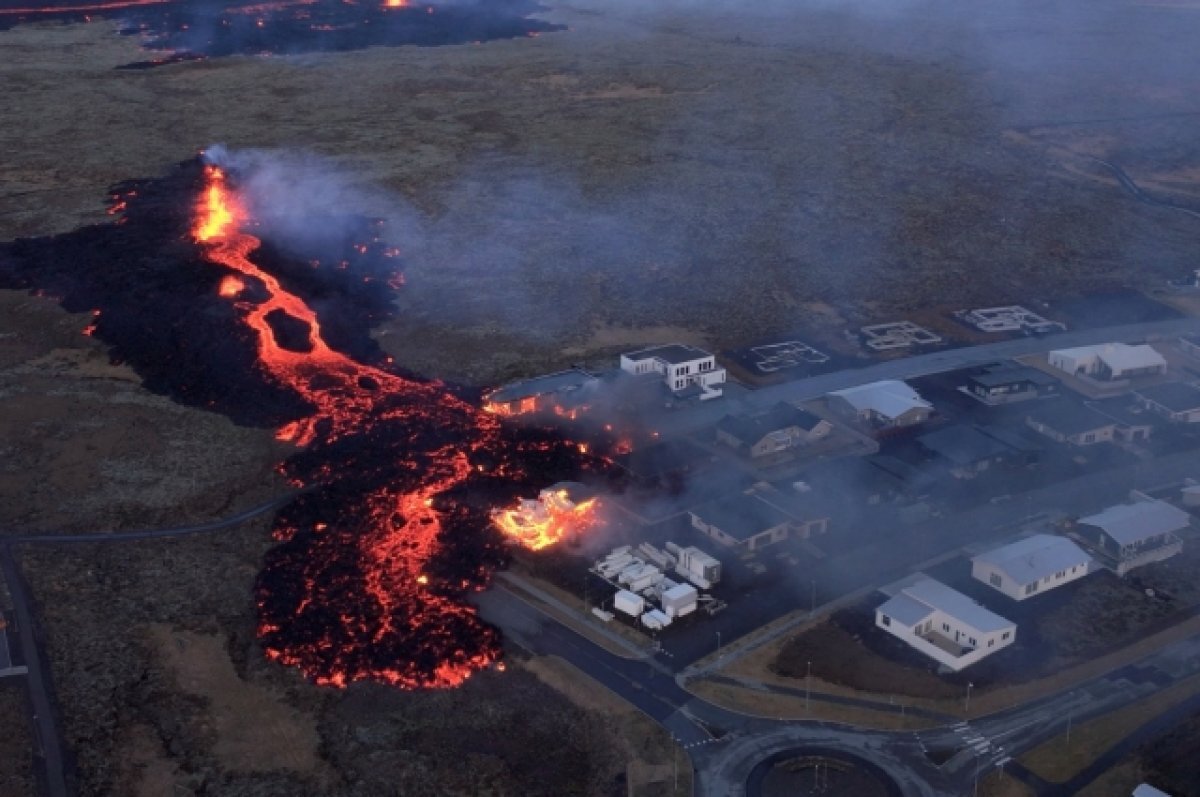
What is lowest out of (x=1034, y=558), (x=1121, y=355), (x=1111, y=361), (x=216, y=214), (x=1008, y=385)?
(x=216, y=214)

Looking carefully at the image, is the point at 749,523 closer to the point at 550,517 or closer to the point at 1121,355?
the point at 550,517

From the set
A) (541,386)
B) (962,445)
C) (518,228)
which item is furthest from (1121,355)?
(518,228)

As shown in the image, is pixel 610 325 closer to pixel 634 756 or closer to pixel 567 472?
pixel 567 472

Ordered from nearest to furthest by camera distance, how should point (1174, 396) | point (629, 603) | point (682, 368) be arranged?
1. point (629, 603)
2. point (1174, 396)
3. point (682, 368)

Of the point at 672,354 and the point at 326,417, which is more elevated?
the point at 672,354

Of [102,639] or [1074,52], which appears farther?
[1074,52]

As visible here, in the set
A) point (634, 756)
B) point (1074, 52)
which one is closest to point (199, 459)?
point (634, 756)

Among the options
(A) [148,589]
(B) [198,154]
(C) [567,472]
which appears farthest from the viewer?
(B) [198,154]
